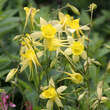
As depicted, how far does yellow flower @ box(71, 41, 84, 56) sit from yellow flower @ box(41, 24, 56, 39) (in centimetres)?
8

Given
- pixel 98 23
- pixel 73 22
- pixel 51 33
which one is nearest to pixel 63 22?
pixel 73 22

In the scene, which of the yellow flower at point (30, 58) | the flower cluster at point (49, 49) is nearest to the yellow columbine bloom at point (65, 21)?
the flower cluster at point (49, 49)

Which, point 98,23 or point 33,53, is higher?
point 33,53

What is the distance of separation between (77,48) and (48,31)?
0.45 feet

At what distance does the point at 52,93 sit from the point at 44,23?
0.24 metres

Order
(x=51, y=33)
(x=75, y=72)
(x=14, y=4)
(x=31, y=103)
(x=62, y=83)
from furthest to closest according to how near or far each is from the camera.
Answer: (x=14, y=4) → (x=31, y=103) → (x=62, y=83) → (x=75, y=72) → (x=51, y=33)

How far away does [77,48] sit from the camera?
3.81 feet

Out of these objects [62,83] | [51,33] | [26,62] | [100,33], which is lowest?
[100,33]

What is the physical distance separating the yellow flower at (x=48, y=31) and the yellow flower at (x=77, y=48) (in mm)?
83

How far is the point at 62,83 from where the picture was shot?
1.40m

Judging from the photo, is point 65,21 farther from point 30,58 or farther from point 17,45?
point 17,45

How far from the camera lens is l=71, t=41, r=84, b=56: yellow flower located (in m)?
1.16

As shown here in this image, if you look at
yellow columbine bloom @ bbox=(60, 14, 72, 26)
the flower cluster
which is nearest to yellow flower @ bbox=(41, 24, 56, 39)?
the flower cluster

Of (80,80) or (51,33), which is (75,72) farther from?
(51,33)
